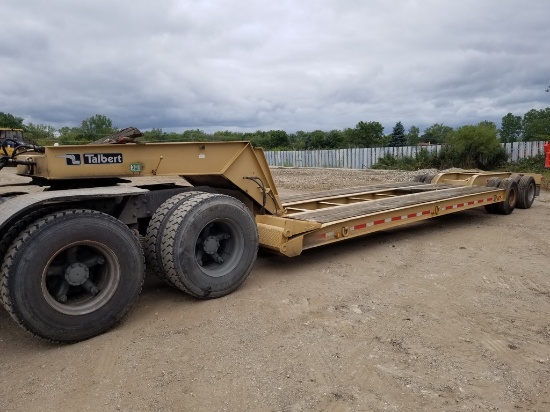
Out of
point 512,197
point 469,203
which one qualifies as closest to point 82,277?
point 469,203

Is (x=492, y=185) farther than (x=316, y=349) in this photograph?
Yes

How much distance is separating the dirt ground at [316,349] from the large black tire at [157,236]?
384 mm

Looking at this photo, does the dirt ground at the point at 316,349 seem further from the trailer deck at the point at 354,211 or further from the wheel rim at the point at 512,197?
the wheel rim at the point at 512,197

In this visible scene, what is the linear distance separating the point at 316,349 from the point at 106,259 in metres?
1.93

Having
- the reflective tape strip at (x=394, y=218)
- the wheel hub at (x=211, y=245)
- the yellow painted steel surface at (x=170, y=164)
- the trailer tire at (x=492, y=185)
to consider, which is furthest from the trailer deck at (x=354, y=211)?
the wheel hub at (x=211, y=245)

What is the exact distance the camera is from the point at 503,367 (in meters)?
3.12

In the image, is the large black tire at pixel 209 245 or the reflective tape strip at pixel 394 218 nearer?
the large black tire at pixel 209 245

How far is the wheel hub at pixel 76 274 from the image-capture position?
3.60 metres

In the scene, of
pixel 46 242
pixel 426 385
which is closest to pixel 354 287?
pixel 426 385

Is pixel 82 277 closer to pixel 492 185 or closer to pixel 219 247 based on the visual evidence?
pixel 219 247

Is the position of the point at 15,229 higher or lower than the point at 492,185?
higher

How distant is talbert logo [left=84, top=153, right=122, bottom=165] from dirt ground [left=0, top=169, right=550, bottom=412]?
145 centimetres

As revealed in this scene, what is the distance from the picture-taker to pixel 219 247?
4.76 meters

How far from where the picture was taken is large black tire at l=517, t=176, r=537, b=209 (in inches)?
→ 374
